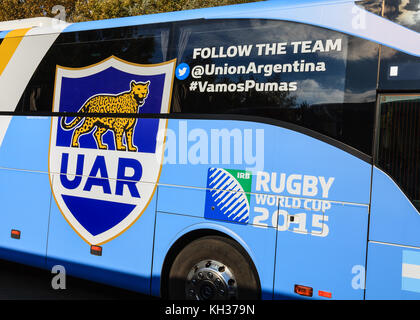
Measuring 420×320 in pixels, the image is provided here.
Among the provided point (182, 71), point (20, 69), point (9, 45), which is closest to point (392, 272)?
point (182, 71)

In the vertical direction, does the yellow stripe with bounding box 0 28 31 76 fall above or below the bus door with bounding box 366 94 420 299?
above

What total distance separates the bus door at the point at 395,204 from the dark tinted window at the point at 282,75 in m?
0.16

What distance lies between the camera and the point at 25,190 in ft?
21.1

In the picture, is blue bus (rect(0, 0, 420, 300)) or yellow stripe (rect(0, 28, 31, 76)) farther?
yellow stripe (rect(0, 28, 31, 76))

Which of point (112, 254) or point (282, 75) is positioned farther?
point (112, 254)

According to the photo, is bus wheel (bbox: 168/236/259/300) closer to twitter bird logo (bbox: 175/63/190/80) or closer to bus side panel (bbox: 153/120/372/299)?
bus side panel (bbox: 153/120/372/299)

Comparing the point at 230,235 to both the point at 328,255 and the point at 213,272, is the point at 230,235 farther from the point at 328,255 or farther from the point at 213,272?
the point at 328,255

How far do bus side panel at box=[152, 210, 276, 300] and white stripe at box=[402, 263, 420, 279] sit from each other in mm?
1180

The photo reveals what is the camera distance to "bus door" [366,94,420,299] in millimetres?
3930

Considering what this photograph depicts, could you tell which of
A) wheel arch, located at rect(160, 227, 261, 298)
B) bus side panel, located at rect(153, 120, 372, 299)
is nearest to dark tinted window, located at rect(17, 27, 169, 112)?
bus side panel, located at rect(153, 120, 372, 299)

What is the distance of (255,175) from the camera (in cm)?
466

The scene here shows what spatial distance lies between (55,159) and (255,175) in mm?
2818

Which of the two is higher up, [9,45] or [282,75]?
[9,45]

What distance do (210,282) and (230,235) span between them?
22.1 inches
